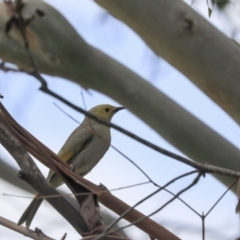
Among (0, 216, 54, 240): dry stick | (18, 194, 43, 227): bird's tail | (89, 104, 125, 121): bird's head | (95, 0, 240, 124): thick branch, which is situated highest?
(89, 104, 125, 121): bird's head

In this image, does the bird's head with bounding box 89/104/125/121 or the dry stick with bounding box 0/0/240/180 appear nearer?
the dry stick with bounding box 0/0/240/180

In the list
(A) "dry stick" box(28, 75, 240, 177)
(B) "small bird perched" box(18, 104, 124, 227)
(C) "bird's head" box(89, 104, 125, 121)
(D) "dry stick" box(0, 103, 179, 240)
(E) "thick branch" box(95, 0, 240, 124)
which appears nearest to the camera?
(A) "dry stick" box(28, 75, 240, 177)

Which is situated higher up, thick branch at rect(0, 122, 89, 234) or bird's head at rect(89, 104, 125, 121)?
bird's head at rect(89, 104, 125, 121)

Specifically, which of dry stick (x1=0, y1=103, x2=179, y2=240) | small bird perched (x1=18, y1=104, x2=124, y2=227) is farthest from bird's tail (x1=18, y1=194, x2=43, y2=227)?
dry stick (x1=0, y1=103, x2=179, y2=240)

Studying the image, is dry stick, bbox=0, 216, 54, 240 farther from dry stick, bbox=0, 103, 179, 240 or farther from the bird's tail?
the bird's tail

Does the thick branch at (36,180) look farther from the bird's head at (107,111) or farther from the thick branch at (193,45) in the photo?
the bird's head at (107,111)

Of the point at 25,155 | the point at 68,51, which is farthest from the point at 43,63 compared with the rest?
the point at 25,155

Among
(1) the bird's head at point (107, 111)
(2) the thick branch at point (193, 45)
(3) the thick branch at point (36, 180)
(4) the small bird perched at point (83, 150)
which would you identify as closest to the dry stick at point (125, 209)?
(3) the thick branch at point (36, 180)

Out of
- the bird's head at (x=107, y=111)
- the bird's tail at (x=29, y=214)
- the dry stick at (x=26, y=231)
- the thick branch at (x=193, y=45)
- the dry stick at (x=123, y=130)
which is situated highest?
the bird's head at (x=107, y=111)

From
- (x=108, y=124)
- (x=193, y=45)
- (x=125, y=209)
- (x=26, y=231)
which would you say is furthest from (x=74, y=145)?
(x=108, y=124)

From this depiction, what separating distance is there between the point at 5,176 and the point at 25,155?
1205 mm

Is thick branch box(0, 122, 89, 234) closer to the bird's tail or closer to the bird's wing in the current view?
the bird's tail

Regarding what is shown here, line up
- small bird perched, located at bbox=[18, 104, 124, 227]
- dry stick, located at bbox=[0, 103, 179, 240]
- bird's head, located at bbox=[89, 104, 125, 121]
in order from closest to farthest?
dry stick, located at bbox=[0, 103, 179, 240], small bird perched, located at bbox=[18, 104, 124, 227], bird's head, located at bbox=[89, 104, 125, 121]

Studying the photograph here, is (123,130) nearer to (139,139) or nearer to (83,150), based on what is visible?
(139,139)
